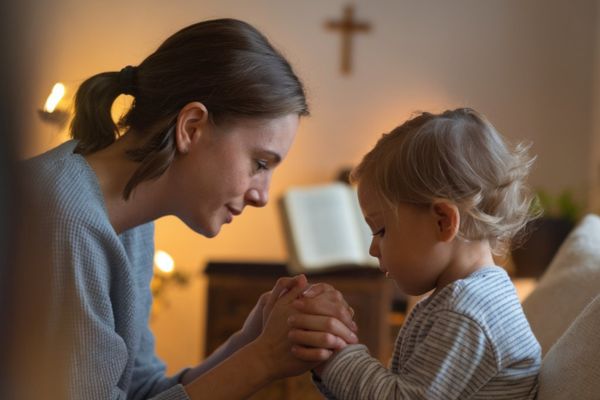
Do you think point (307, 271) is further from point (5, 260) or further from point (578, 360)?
point (5, 260)

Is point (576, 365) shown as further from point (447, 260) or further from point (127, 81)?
point (127, 81)

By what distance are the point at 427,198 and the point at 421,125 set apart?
11 centimetres

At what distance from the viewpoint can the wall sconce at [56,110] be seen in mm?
1396

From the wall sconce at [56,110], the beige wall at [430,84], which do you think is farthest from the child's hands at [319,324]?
the beige wall at [430,84]

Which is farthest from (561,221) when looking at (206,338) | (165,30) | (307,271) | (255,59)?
(255,59)

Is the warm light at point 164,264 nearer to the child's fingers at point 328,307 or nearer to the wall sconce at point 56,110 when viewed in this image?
the wall sconce at point 56,110

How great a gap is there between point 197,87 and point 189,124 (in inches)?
2.3

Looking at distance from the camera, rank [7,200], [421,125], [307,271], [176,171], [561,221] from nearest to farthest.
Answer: [7,200], [421,125], [176,171], [307,271], [561,221]

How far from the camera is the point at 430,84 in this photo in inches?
186

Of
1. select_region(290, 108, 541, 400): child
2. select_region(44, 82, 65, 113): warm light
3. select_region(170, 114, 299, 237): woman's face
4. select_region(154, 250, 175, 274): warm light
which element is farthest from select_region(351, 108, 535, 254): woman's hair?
select_region(154, 250, 175, 274): warm light

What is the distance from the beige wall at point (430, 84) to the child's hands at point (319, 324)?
3.57 meters

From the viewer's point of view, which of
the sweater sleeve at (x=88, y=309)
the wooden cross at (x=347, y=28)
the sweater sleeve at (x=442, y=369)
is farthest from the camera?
the wooden cross at (x=347, y=28)

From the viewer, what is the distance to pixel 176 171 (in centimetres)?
137

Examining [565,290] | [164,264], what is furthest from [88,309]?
[164,264]
